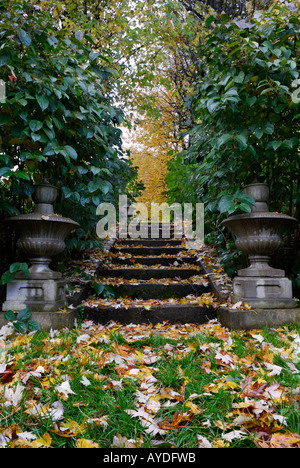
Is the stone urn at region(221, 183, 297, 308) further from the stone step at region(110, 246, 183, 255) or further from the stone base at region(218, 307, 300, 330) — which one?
the stone step at region(110, 246, 183, 255)

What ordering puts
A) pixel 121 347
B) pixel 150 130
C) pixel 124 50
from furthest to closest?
1. pixel 150 130
2. pixel 124 50
3. pixel 121 347

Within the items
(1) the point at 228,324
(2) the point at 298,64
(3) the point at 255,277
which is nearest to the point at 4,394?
(1) the point at 228,324

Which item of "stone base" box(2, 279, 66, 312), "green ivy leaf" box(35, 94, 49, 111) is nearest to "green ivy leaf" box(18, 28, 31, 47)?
"green ivy leaf" box(35, 94, 49, 111)

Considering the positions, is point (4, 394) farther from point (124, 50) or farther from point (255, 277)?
point (124, 50)

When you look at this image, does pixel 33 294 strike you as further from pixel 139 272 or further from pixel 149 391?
pixel 139 272

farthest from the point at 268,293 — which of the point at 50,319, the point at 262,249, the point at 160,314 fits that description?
the point at 50,319

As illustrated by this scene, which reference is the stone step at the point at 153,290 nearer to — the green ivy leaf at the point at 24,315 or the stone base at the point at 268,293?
the stone base at the point at 268,293

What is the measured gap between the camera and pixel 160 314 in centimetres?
272

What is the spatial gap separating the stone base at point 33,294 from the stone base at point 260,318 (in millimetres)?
1408

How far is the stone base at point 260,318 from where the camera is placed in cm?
229

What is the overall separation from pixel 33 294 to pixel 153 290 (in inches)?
52.3

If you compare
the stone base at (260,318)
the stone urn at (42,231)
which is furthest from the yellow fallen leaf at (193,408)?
the stone urn at (42,231)
